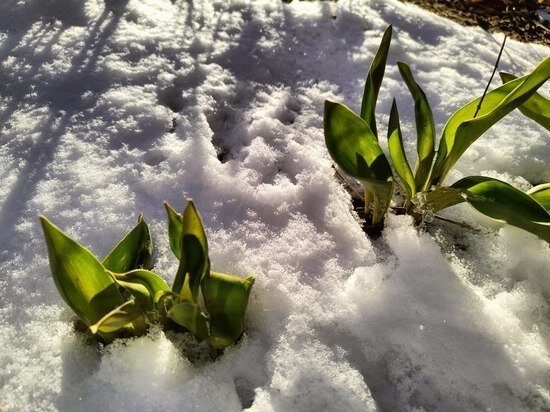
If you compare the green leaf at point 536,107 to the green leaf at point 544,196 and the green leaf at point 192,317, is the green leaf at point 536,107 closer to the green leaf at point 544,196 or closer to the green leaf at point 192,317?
the green leaf at point 544,196

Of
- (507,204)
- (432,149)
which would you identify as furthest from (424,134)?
(507,204)

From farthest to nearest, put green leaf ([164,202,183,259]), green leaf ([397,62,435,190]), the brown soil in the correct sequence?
the brown soil → green leaf ([397,62,435,190]) → green leaf ([164,202,183,259])

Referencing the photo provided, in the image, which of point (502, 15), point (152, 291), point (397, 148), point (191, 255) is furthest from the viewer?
point (502, 15)

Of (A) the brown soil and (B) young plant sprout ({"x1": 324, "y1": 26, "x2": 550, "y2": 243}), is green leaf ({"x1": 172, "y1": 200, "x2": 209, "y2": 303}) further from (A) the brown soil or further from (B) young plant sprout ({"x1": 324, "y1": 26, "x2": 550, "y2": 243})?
(A) the brown soil

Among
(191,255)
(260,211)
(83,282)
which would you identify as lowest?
(260,211)

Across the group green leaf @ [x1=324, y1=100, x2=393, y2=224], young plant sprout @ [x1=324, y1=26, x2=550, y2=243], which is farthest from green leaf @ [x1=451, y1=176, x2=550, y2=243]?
green leaf @ [x1=324, y1=100, x2=393, y2=224]

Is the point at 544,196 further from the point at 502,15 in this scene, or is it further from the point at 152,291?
the point at 502,15
